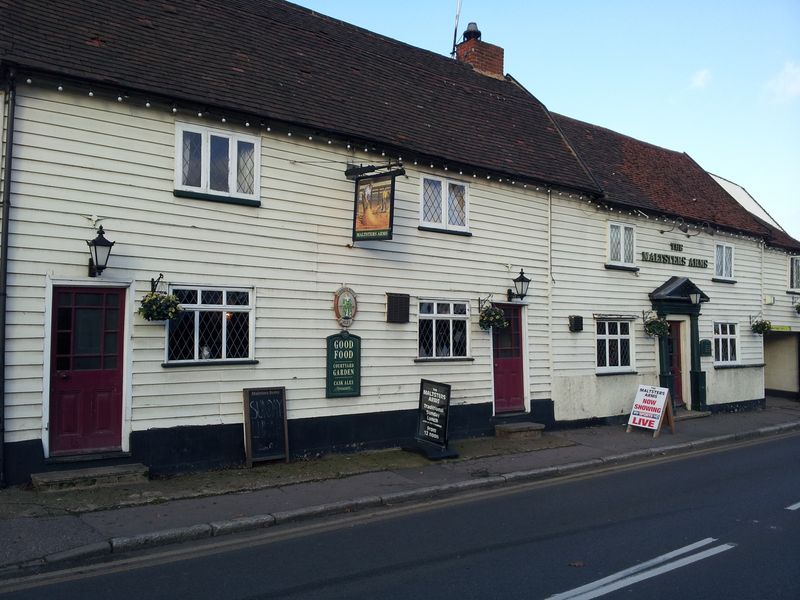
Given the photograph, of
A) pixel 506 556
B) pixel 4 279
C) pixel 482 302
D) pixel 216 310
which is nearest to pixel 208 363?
pixel 216 310

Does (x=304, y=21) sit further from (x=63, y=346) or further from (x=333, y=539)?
(x=333, y=539)

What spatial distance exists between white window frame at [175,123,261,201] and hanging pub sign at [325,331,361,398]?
2.80m

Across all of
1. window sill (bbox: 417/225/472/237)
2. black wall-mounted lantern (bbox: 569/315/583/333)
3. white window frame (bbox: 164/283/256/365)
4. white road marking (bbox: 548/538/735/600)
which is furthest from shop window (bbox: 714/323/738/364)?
white window frame (bbox: 164/283/256/365)

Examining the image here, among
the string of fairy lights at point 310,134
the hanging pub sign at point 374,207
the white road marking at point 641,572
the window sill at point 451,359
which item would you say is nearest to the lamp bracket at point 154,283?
the string of fairy lights at point 310,134

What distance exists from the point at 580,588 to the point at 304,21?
12.9m

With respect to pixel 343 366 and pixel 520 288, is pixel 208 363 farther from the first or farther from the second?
pixel 520 288

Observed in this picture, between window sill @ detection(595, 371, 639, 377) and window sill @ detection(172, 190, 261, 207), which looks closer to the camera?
window sill @ detection(172, 190, 261, 207)

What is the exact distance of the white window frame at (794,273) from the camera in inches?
928

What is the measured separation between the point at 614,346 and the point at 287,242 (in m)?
9.51

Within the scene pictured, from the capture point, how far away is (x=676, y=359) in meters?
19.2

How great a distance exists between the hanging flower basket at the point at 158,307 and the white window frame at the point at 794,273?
21.6 m

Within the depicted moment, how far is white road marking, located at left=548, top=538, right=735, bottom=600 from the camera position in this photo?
18.8 ft

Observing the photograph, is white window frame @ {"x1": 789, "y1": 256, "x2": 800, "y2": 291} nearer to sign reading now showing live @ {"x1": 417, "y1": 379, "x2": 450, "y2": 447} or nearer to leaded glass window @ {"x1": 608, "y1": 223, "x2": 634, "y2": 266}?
leaded glass window @ {"x1": 608, "y1": 223, "x2": 634, "y2": 266}

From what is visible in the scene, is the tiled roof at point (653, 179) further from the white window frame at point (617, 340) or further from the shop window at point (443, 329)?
the shop window at point (443, 329)
